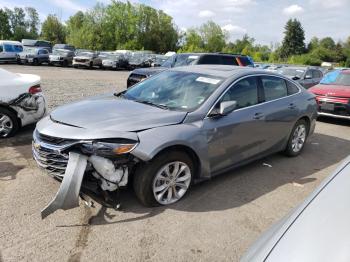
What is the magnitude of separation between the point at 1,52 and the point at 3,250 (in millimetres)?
29629

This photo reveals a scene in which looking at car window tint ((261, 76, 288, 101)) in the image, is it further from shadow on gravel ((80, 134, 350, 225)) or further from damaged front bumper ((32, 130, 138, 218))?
damaged front bumper ((32, 130, 138, 218))

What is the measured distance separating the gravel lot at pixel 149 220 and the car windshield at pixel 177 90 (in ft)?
3.83

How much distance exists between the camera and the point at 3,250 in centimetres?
300

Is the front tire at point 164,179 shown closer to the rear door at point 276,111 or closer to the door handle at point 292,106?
the rear door at point 276,111

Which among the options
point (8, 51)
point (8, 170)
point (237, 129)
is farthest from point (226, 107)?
point (8, 51)

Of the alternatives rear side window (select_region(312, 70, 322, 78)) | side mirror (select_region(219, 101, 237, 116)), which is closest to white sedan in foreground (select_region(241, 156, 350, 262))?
side mirror (select_region(219, 101, 237, 116))

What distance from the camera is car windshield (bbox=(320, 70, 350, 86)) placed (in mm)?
10448

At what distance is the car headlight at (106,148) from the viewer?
3.44 metres

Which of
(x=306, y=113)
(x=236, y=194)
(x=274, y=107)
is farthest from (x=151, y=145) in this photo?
(x=306, y=113)

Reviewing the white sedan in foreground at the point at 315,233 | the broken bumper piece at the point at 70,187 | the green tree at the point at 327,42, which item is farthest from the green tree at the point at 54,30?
the white sedan in foreground at the point at 315,233

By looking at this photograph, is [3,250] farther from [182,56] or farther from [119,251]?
[182,56]

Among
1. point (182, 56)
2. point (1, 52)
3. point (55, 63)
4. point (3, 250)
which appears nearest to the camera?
point (3, 250)

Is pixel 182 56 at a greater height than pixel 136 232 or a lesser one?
greater

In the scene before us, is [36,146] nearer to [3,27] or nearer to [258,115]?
[258,115]
